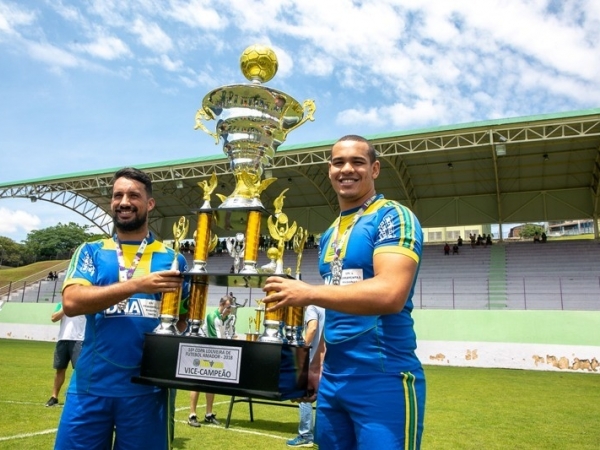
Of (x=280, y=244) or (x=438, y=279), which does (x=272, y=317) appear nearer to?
(x=280, y=244)

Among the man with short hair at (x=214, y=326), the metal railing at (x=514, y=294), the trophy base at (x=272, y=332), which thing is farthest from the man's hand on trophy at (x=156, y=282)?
the metal railing at (x=514, y=294)

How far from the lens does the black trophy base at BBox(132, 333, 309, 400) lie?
239cm

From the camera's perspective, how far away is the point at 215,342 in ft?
8.20

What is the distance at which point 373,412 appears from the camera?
2.00 meters

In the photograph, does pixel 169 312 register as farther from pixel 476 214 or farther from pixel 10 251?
pixel 10 251

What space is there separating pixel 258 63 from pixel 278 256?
1481mm

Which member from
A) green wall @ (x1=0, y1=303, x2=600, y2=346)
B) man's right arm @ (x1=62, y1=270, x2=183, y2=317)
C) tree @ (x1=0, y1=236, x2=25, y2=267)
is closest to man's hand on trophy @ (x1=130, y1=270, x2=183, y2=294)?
man's right arm @ (x1=62, y1=270, x2=183, y2=317)

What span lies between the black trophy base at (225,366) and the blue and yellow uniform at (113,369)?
0.11 metres

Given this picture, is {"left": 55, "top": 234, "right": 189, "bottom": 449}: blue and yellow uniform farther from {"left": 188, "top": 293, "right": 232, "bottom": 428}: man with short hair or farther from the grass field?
{"left": 188, "top": 293, "right": 232, "bottom": 428}: man with short hair

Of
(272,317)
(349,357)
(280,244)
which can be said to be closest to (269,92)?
(280,244)

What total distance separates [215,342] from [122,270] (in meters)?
0.64

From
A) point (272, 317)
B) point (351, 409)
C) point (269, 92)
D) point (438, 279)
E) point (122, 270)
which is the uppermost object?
point (438, 279)

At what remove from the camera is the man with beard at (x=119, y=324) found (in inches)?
96.0

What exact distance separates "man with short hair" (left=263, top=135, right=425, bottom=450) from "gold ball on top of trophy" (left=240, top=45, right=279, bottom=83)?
1.51 m
